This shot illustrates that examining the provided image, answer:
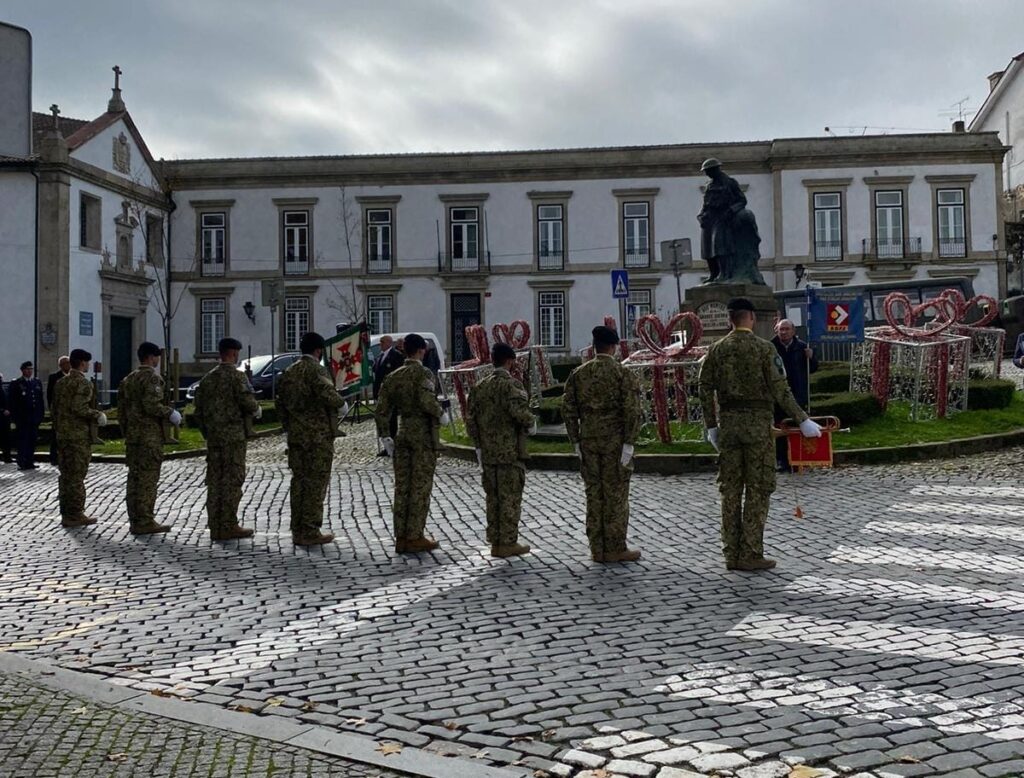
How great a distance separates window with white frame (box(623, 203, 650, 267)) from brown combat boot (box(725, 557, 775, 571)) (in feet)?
112

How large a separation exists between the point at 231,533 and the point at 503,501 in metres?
2.84

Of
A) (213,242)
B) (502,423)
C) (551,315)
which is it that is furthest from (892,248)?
(502,423)

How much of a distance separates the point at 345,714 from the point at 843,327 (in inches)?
493

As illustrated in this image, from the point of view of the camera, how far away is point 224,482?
32.2 ft

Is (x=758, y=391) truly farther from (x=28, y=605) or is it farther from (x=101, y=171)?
(x=101, y=171)

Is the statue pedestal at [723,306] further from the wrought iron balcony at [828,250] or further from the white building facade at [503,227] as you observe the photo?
the wrought iron balcony at [828,250]

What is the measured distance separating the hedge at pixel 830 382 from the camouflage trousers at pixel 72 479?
40.1 feet

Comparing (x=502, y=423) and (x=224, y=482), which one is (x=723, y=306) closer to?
(x=502, y=423)

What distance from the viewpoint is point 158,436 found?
1062 cm

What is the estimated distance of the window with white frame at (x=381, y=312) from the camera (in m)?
41.5

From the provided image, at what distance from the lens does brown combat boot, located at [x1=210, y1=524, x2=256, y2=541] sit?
9.72 metres

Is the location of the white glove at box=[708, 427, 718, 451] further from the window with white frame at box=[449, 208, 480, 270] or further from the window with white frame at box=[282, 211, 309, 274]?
the window with white frame at box=[282, 211, 309, 274]

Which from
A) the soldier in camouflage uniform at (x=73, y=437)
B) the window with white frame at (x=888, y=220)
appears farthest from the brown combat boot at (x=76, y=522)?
the window with white frame at (x=888, y=220)

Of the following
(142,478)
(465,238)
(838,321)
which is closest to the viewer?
(142,478)
